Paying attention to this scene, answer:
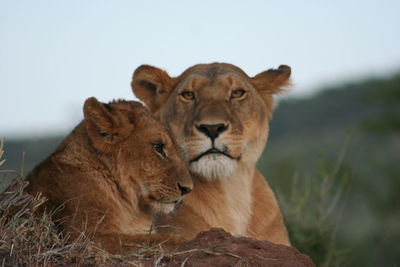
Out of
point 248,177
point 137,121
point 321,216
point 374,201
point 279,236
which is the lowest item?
point 374,201

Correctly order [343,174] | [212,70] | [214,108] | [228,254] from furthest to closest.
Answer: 1. [343,174]
2. [212,70]
3. [214,108]
4. [228,254]

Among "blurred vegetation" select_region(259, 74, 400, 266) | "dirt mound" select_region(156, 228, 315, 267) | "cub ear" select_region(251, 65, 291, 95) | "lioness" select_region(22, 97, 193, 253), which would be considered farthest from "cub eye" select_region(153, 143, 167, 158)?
"blurred vegetation" select_region(259, 74, 400, 266)

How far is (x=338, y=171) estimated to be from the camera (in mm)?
12016

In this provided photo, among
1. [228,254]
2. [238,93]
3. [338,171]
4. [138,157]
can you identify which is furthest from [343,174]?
[228,254]

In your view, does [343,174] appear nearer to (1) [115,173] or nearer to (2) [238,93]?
(2) [238,93]

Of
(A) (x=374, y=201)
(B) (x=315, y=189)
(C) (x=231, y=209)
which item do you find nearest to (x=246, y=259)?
(C) (x=231, y=209)

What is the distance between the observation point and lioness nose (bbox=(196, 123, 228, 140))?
17.6 feet

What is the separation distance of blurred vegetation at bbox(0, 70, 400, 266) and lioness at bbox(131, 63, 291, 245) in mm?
1230

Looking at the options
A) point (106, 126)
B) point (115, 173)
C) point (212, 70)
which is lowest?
point (115, 173)

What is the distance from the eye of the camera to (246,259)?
4.11 m

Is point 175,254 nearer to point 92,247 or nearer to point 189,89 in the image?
point 92,247

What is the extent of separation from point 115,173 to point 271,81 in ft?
6.85

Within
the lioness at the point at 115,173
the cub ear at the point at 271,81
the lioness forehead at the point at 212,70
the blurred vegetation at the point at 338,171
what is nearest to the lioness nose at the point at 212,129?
the lioness at the point at 115,173

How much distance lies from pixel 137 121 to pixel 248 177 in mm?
1358
